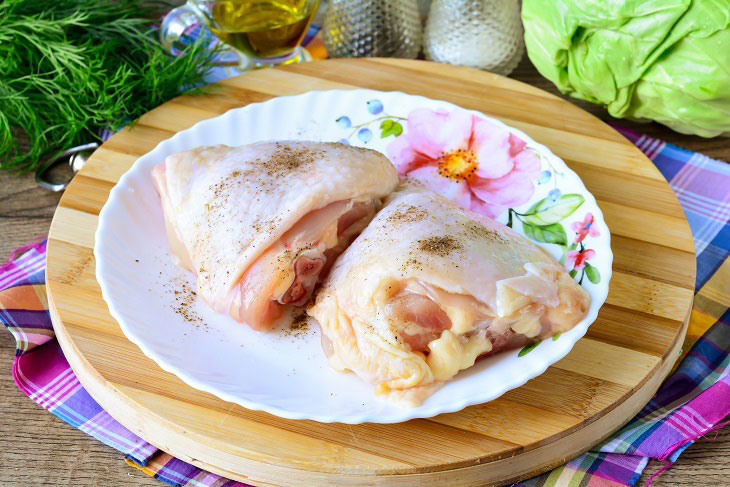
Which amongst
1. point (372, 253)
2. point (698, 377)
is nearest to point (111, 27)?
point (372, 253)

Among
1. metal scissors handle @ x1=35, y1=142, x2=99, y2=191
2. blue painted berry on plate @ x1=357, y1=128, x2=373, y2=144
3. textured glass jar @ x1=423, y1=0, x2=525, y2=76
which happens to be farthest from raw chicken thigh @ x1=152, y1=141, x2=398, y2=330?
textured glass jar @ x1=423, y1=0, x2=525, y2=76

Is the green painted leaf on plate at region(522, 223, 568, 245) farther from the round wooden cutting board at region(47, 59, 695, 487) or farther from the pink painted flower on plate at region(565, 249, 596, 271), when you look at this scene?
the round wooden cutting board at region(47, 59, 695, 487)

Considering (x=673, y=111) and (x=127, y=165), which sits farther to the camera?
(x=673, y=111)

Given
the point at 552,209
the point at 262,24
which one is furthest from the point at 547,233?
the point at 262,24

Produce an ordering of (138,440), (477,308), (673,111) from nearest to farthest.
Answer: (477,308)
(138,440)
(673,111)

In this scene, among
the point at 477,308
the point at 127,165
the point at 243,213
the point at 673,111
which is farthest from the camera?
A: the point at 673,111

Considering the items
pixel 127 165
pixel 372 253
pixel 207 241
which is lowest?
pixel 127 165

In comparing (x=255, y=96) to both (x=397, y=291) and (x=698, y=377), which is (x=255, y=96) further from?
(x=698, y=377)

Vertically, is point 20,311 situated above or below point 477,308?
below
